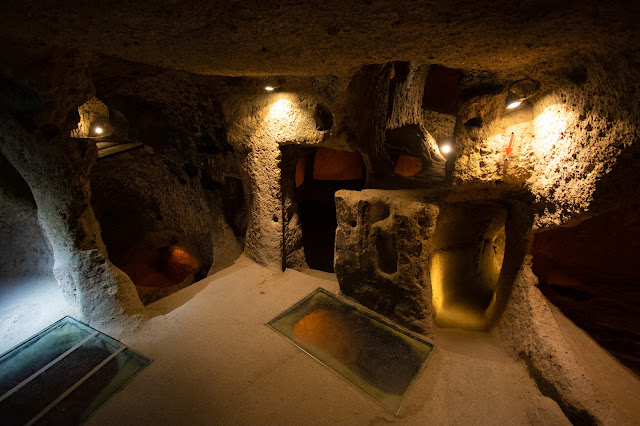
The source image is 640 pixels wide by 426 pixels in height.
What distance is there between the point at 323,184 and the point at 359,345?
8.15 m

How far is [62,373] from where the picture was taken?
102 inches

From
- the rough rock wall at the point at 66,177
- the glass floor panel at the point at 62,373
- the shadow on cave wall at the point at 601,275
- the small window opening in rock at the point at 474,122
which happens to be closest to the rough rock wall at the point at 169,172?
the rough rock wall at the point at 66,177

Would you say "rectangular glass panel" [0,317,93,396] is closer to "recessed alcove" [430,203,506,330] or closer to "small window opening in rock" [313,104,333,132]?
"small window opening in rock" [313,104,333,132]

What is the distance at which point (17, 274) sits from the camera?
13.1 feet

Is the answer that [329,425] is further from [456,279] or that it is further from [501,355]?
[456,279]

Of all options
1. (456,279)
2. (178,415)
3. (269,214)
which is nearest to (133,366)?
(178,415)

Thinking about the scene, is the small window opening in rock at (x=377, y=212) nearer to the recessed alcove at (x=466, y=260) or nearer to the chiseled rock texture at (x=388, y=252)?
the chiseled rock texture at (x=388, y=252)

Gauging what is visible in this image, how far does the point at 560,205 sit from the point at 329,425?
8.79ft

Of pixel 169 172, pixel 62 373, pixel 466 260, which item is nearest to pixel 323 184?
pixel 169 172

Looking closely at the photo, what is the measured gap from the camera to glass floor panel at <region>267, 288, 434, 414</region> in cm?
259

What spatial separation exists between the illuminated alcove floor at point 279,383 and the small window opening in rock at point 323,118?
276cm

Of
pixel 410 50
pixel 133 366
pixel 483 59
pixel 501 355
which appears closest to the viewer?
pixel 410 50

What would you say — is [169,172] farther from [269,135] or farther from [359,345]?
[359,345]

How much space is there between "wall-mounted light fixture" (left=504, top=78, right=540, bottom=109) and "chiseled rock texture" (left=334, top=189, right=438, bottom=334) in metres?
1.21
